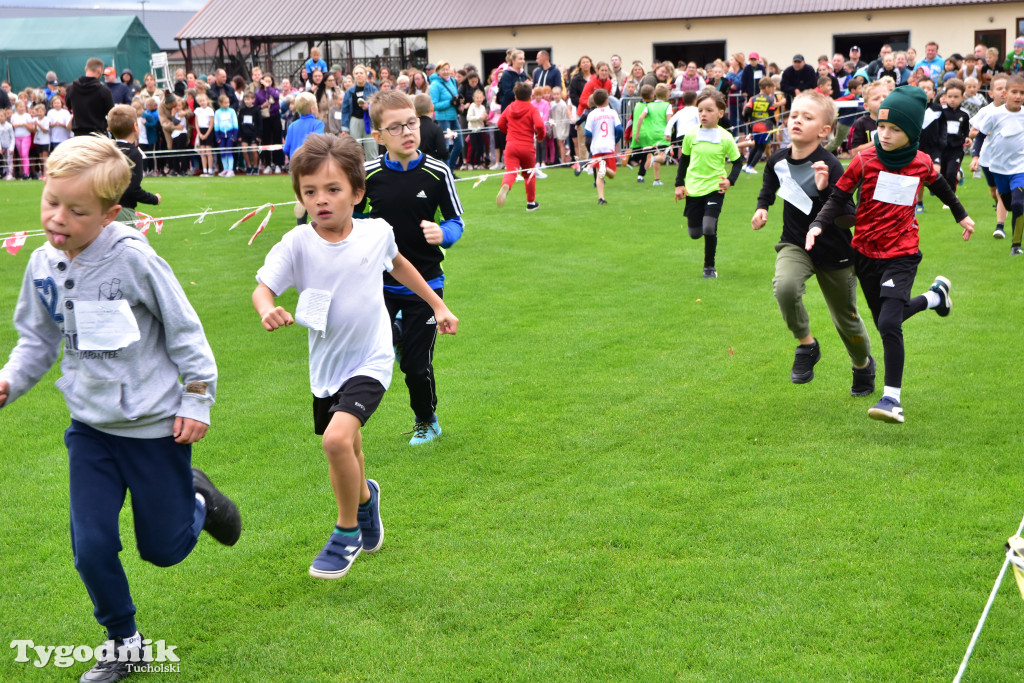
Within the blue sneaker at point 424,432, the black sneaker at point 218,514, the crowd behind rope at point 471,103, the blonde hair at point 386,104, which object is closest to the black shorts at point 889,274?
the blue sneaker at point 424,432

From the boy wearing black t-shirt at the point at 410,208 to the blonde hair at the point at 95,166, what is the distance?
2244 mm

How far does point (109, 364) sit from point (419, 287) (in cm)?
160

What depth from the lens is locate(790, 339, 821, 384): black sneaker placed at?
269 inches

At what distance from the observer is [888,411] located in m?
5.87

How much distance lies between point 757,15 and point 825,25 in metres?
2.12

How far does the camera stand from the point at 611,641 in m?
3.83

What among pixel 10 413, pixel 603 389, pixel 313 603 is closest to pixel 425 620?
pixel 313 603

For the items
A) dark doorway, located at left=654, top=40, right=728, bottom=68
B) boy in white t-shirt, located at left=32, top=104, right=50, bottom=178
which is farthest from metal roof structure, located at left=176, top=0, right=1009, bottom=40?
boy in white t-shirt, located at left=32, top=104, right=50, bottom=178

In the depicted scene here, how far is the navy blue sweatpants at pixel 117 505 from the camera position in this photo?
341 cm

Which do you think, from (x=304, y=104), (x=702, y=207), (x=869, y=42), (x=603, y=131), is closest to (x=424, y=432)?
(x=702, y=207)

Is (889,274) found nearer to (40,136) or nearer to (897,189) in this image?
(897,189)

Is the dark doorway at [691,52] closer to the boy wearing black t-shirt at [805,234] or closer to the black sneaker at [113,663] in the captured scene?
the boy wearing black t-shirt at [805,234]

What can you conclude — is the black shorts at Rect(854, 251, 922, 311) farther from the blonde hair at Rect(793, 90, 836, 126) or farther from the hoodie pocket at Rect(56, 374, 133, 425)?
the hoodie pocket at Rect(56, 374, 133, 425)

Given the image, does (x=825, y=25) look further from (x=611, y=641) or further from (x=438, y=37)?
(x=611, y=641)
